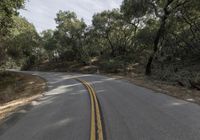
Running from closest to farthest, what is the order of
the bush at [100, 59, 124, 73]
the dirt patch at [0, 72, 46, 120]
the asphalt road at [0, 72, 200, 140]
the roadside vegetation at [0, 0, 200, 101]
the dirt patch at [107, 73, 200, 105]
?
the asphalt road at [0, 72, 200, 140] → the dirt patch at [107, 73, 200, 105] → the dirt patch at [0, 72, 46, 120] → the roadside vegetation at [0, 0, 200, 101] → the bush at [100, 59, 124, 73]

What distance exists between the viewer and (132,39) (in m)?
41.0

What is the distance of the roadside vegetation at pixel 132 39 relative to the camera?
21.2 metres

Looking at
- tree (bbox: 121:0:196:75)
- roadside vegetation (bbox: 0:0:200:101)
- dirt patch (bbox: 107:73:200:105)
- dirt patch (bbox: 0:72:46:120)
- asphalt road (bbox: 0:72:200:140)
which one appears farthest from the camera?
tree (bbox: 121:0:196:75)

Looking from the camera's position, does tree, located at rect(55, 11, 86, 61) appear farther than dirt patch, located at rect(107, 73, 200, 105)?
Yes

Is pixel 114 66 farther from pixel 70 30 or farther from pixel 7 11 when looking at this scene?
pixel 7 11

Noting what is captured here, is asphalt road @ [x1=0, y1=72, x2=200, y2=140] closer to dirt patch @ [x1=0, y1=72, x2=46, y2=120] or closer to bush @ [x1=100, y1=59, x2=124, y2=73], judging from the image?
dirt patch @ [x1=0, y1=72, x2=46, y2=120]

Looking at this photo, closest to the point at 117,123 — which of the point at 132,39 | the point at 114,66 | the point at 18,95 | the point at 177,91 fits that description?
the point at 177,91

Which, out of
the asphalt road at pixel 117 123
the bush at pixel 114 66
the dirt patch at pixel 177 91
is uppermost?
the bush at pixel 114 66

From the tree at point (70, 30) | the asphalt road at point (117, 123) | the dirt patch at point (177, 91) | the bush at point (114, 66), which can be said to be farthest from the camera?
the tree at point (70, 30)

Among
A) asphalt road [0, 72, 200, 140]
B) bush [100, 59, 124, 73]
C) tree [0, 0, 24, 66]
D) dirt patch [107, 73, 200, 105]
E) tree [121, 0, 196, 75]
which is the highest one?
tree [121, 0, 196, 75]

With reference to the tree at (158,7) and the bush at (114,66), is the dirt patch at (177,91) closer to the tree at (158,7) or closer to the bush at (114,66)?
the tree at (158,7)

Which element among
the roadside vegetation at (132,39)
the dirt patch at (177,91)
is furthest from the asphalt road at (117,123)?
the roadside vegetation at (132,39)

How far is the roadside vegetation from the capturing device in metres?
21.2

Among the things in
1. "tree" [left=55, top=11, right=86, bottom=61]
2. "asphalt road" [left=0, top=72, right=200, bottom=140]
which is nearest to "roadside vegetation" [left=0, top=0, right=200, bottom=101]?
"tree" [left=55, top=11, right=86, bottom=61]
